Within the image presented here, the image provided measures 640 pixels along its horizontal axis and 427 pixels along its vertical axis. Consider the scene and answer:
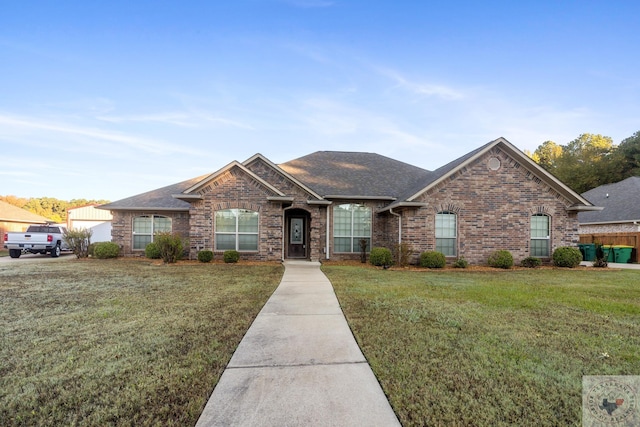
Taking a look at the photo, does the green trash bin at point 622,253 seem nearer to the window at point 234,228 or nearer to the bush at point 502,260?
the bush at point 502,260

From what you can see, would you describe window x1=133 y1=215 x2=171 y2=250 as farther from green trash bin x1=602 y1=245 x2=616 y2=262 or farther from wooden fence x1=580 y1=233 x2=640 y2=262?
wooden fence x1=580 y1=233 x2=640 y2=262

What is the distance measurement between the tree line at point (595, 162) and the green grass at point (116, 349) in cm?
4237

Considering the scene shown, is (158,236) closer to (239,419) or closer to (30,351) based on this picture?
(30,351)

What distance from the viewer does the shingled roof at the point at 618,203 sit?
63.5 ft

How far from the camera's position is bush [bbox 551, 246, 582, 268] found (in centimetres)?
1416

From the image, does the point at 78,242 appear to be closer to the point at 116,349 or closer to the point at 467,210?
the point at 116,349

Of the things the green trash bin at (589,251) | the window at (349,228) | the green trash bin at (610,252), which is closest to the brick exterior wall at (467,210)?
the window at (349,228)

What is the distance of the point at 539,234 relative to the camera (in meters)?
14.9

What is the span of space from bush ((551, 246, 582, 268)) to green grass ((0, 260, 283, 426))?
13807mm

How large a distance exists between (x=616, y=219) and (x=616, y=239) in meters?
1.68

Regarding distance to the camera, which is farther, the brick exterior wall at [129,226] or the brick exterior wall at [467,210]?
the brick exterior wall at [129,226]

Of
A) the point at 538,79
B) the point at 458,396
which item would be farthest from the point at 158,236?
the point at 538,79

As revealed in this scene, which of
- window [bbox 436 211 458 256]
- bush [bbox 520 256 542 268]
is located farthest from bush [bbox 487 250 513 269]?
window [bbox 436 211 458 256]

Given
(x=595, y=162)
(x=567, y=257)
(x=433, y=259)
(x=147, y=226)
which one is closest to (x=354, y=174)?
(x=433, y=259)
